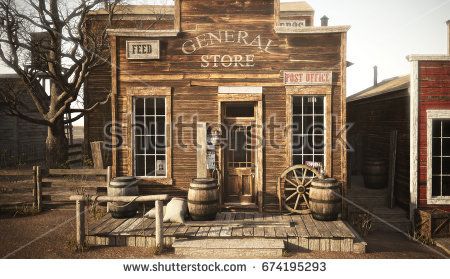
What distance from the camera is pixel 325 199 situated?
6.96 meters

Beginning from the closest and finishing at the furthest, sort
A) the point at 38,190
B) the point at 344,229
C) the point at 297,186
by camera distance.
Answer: the point at 344,229
the point at 297,186
the point at 38,190

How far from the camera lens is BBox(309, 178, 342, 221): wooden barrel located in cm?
694

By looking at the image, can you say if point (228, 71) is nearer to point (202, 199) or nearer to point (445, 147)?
point (202, 199)

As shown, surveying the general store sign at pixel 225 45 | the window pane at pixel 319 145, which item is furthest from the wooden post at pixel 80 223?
the window pane at pixel 319 145

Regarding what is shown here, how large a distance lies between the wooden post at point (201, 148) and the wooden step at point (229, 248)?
6.75 feet

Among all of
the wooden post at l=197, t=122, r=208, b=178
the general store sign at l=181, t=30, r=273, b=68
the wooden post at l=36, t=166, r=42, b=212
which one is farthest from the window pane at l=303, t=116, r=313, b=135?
the wooden post at l=36, t=166, r=42, b=212

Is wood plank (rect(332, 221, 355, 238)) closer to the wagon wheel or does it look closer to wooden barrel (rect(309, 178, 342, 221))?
wooden barrel (rect(309, 178, 342, 221))

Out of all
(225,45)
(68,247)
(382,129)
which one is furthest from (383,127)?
(68,247)

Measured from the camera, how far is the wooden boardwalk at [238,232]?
241 inches

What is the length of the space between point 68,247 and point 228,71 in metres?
5.49

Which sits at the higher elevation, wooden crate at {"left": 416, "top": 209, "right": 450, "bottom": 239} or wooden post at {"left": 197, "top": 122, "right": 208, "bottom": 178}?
wooden post at {"left": 197, "top": 122, "right": 208, "bottom": 178}

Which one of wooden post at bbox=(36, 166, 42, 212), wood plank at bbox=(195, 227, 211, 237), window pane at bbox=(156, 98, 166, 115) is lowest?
wood plank at bbox=(195, 227, 211, 237)

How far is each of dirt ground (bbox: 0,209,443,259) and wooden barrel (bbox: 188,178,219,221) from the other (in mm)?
1177

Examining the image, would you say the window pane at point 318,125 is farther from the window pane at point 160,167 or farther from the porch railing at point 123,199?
the porch railing at point 123,199
